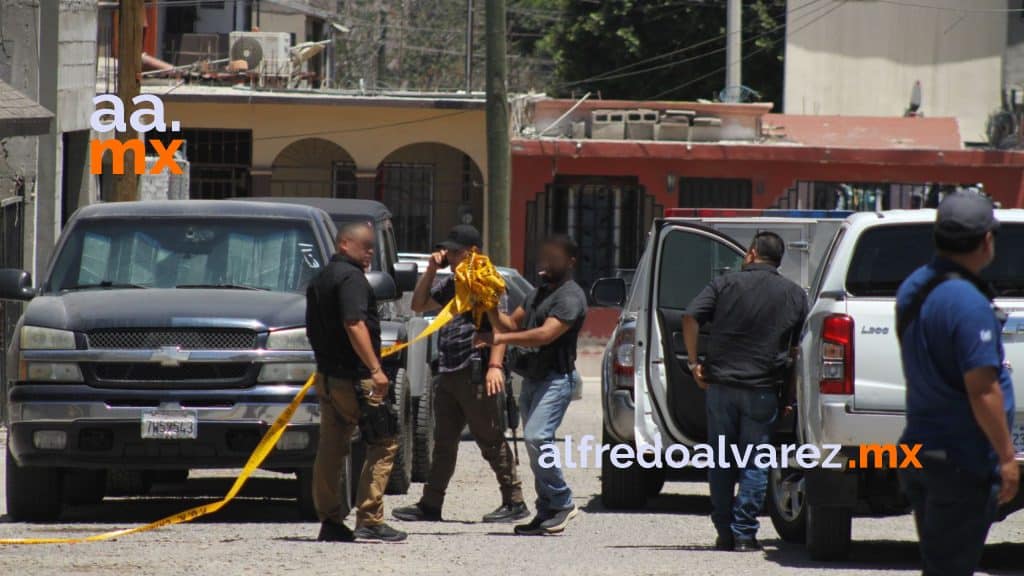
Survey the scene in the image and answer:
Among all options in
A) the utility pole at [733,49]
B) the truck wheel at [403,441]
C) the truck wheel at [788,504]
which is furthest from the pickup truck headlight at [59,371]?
the utility pole at [733,49]

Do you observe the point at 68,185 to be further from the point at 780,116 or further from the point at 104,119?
the point at 780,116

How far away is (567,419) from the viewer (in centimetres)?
2012

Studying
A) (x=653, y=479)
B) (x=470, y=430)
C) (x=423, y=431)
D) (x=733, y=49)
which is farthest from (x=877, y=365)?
(x=733, y=49)

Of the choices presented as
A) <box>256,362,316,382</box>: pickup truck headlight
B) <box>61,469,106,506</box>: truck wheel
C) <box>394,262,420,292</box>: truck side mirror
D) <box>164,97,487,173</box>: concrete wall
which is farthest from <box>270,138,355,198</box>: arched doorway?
<box>256,362,316,382</box>: pickup truck headlight

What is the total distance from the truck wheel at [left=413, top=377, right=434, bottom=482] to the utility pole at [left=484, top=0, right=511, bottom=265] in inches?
393

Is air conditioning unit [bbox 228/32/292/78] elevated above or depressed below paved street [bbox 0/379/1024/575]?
above

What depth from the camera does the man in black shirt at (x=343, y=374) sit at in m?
8.98

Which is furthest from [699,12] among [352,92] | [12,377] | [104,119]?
[12,377]

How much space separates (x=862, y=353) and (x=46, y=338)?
479cm

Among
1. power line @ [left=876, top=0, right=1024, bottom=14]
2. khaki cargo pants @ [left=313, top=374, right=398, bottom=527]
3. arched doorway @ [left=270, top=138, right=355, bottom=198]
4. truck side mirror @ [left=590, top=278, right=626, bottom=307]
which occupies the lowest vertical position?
khaki cargo pants @ [left=313, top=374, right=398, bottom=527]

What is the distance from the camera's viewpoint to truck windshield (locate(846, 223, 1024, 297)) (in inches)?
338

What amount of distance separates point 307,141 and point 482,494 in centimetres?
1819

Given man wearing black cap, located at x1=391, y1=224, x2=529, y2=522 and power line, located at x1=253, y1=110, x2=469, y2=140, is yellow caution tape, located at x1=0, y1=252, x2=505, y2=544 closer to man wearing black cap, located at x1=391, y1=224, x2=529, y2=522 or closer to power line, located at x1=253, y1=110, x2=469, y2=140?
man wearing black cap, located at x1=391, y1=224, x2=529, y2=522

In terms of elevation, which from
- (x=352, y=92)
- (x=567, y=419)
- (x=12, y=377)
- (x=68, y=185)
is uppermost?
(x=352, y=92)
